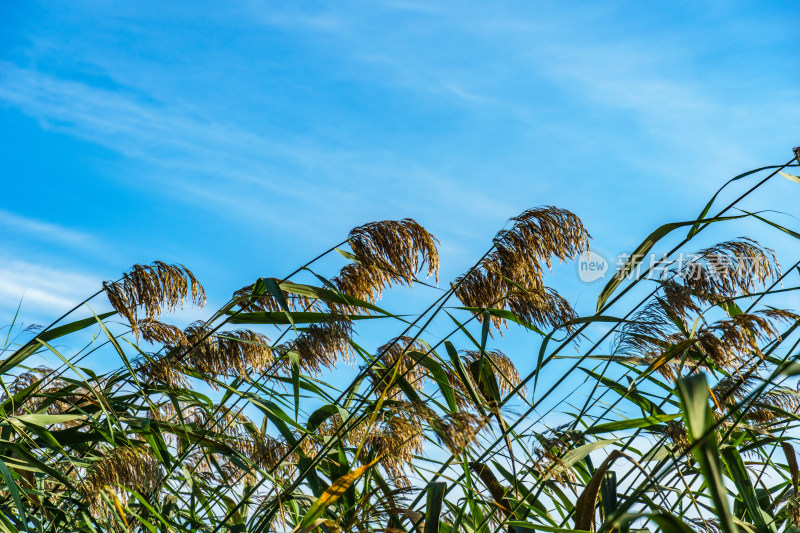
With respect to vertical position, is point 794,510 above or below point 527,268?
below

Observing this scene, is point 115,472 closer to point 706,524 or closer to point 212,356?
point 212,356

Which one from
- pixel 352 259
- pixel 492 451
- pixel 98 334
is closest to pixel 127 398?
pixel 98 334

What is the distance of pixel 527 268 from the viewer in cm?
270

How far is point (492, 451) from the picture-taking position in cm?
235

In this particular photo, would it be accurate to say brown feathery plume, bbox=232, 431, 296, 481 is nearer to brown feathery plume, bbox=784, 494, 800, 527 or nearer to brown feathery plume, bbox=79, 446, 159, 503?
brown feathery plume, bbox=79, 446, 159, 503

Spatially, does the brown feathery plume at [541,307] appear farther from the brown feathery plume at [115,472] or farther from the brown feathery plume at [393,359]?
the brown feathery plume at [115,472]

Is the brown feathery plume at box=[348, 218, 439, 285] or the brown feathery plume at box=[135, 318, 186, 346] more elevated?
the brown feathery plume at box=[348, 218, 439, 285]

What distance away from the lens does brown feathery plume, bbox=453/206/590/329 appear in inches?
104

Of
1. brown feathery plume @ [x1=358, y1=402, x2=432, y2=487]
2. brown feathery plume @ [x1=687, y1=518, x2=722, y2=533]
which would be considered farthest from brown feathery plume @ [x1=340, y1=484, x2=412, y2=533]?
brown feathery plume @ [x1=687, y1=518, x2=722, y2=533]

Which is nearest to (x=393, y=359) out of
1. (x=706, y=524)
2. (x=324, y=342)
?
(x=324, y=342)

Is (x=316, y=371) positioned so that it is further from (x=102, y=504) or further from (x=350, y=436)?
(x=102, y=504)

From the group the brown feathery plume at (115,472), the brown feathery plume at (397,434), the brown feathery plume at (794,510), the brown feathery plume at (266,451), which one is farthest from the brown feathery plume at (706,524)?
the brown feathery plume at (115,472)

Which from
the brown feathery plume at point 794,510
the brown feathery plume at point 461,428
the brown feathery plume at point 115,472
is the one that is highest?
the brown feathery plume at point 794,510

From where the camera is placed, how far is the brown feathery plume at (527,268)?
2.65 metres
